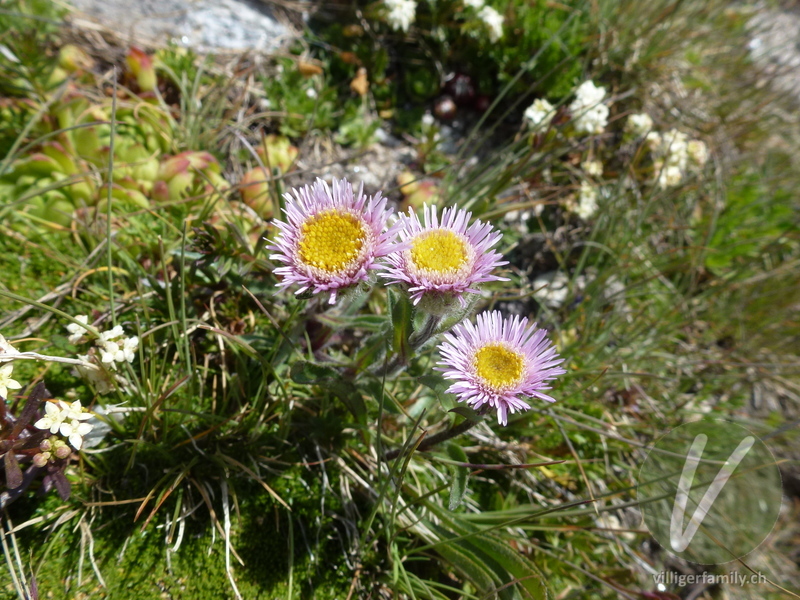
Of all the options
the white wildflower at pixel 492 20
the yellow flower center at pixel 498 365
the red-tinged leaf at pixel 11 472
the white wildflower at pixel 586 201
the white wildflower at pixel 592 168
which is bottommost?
the red-tinged leaf at pixel 11 472

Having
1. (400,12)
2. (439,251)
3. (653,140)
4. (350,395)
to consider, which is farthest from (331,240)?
(653,140)

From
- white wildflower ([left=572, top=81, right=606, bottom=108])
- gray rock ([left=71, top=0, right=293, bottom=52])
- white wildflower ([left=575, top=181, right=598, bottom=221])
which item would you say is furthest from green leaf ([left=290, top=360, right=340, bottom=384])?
gray rock ([left=71, top=0, right=293, bottom=52])

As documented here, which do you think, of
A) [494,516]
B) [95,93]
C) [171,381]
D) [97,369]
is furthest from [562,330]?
[95,93]

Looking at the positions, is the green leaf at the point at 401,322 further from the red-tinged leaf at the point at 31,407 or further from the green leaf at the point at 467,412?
the red-tinged leaf at the point at 31,407

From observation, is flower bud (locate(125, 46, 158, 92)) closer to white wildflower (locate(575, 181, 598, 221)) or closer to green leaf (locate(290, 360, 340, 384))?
green leaf (locate(290, 360, 340, 384))

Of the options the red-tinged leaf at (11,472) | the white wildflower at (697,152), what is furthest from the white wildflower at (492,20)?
the red-tinged leaf at (11,472)

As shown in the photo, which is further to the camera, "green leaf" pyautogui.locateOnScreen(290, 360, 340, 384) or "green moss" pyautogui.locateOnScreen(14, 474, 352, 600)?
"green leaf" pyautogui.locateOnScreen(290, 360, 340, 384)

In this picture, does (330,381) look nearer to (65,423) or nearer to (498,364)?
(498,364)

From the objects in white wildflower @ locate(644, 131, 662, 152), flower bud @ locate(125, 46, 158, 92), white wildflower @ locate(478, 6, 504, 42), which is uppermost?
white wildflower @ locate(478, 6, 504, 42)
